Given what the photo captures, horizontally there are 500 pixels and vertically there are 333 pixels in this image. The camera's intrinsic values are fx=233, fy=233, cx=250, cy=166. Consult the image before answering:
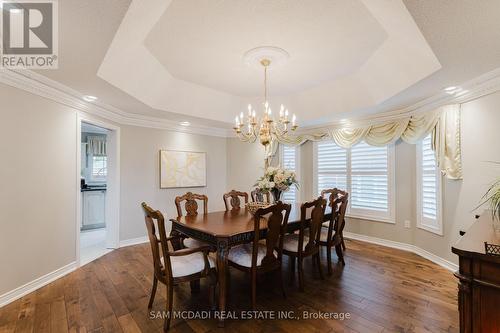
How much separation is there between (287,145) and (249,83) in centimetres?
202

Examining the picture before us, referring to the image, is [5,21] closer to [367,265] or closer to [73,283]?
[73,283]

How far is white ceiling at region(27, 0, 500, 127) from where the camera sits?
1811mm

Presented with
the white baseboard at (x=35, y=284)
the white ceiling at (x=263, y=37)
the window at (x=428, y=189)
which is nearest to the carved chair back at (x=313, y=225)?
the white ceiling at (x=263, y=37)

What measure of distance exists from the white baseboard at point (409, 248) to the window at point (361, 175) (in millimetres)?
390

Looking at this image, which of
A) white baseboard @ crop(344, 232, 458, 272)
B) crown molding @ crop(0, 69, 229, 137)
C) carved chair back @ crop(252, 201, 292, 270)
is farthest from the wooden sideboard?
crown molding @ crop(0, 69, 229, 137)

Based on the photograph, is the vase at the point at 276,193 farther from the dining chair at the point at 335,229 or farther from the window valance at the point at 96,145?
the window valance at the point at 96,145

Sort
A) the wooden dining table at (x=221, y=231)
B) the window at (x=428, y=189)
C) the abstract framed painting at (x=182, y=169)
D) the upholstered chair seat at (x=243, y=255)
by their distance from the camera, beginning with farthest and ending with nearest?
1. the abstract framed painting at (x=182, y=169)
2. the window at (x=428, y=189)
3. the upholstered chair seat at (x=243, y=255)
4. the wooden dining table at (x=221, y=231)

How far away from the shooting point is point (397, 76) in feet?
9.81

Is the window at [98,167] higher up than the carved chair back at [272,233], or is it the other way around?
the window at [98,167]

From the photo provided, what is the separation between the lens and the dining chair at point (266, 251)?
2221mm

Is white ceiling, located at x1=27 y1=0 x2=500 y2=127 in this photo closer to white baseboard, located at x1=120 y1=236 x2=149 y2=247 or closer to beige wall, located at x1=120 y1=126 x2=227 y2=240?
beige wall, located at x1=120 y1=126 x2=227 y2=240

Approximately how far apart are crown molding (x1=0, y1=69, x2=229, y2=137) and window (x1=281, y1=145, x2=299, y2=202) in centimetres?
187

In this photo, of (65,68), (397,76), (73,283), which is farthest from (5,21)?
(397,76)

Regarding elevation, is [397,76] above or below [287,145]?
above
